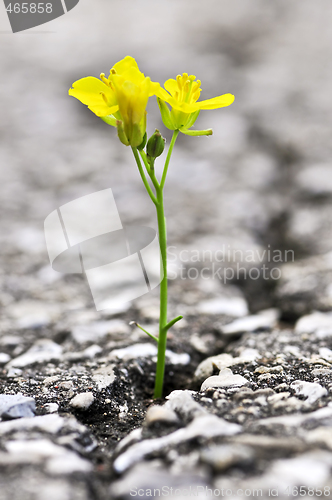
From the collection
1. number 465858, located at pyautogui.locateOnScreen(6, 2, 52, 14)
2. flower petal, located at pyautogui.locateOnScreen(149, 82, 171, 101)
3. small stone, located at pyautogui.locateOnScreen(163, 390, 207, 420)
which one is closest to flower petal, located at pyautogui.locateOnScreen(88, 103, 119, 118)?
flower petal, located at pyautogui.locateOnScreen(149, 82, 171, 101)

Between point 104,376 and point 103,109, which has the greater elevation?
point 103,109

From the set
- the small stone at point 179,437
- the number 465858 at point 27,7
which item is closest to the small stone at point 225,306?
the small stone at point 179,437

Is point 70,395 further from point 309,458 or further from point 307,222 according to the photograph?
point 307,222

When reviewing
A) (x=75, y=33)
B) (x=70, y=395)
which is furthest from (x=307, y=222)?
(x=75, y=33)

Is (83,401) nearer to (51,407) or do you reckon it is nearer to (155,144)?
(51,407)

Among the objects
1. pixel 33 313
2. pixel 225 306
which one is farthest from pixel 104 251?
pixel 225 306
